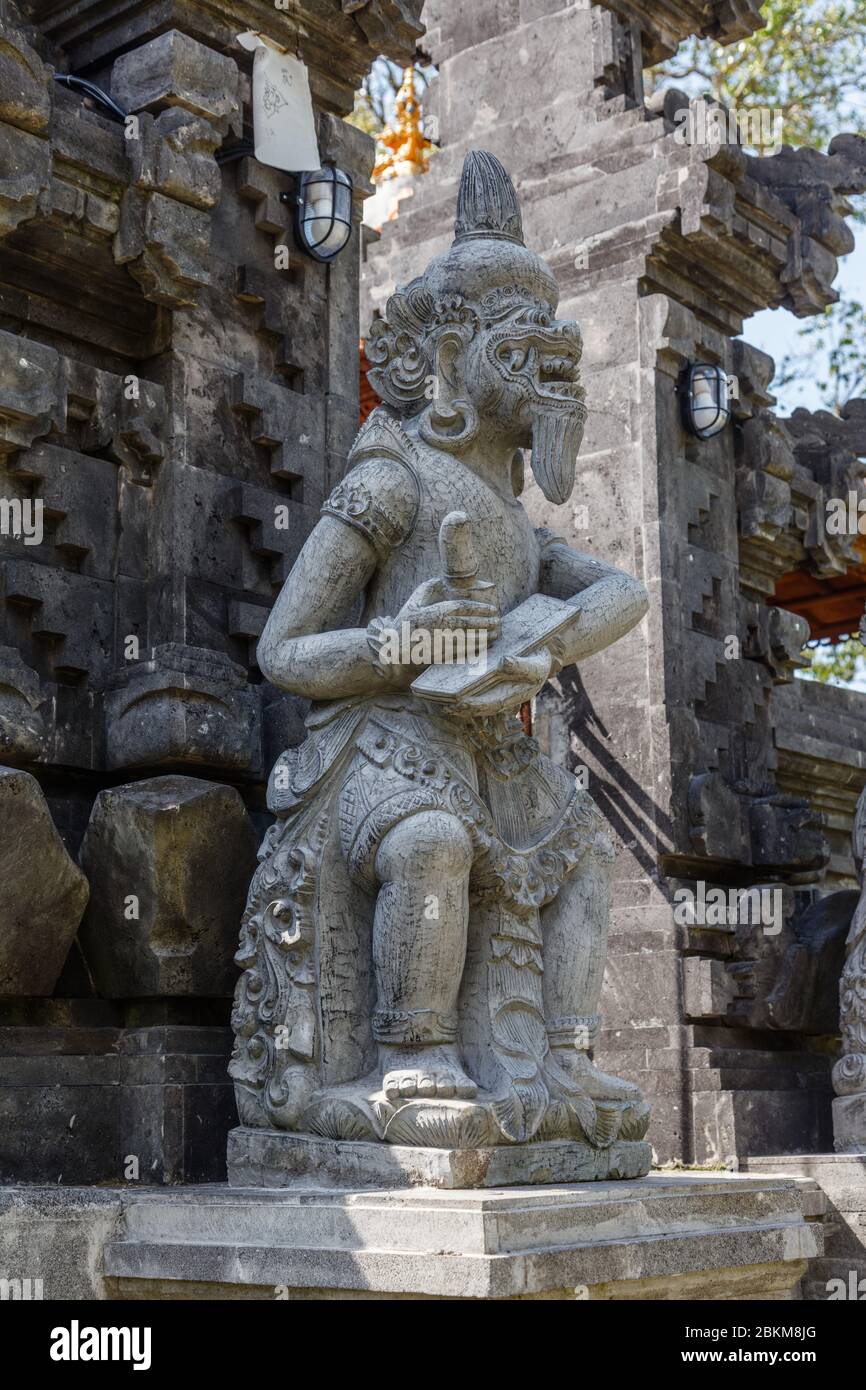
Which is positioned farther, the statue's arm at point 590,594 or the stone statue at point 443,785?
the statue's arm at point 590,594

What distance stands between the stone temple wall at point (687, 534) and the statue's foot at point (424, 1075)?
4295 millimetres

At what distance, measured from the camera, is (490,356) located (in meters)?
5.19

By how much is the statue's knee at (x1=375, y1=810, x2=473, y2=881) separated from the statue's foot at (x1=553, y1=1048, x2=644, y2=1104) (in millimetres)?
675

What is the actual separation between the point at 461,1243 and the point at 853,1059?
392 centimetres

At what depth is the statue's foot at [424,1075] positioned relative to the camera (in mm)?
4617

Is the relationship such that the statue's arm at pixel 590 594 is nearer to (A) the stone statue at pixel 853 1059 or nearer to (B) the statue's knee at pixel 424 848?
(B) the statue's knee at pixel 424 848

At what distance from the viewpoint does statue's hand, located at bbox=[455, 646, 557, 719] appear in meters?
4.85

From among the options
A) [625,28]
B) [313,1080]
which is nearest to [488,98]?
[625,28]

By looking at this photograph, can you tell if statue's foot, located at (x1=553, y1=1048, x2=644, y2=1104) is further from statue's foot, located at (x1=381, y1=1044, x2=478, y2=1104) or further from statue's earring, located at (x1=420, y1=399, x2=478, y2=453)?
statue's earring, located at (x1=420, y1=399, x2=478, y2=453)

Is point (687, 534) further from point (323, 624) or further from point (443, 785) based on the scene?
point (443, 785)

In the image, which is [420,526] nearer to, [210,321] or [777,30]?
[210,321]

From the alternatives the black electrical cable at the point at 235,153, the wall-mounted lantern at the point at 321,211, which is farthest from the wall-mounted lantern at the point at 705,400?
the black electrical cable at the point at 235,153

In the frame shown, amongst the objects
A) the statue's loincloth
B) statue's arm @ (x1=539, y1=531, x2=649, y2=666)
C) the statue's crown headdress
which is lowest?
the statue's loincloth

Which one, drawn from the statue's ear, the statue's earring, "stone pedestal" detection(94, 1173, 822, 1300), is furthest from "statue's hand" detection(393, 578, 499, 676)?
"stone pedestal" detection(94, 1173, 822, 1300)
